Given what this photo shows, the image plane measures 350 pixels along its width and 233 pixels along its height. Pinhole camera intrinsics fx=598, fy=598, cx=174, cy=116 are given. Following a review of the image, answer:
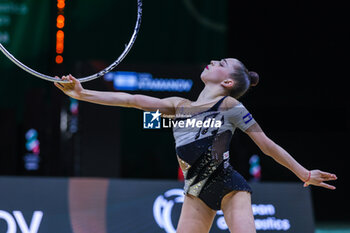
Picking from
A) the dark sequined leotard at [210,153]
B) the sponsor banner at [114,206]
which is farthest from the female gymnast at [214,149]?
the sponsor banner at [114,206]

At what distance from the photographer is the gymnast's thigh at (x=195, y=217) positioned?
343 centimetres

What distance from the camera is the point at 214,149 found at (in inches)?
138

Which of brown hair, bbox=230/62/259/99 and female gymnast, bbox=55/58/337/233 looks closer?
female gymnast, bbox=55/58/337/233

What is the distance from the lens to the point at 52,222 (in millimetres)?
4770

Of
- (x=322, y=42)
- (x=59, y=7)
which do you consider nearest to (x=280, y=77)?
(x=322, y=42)

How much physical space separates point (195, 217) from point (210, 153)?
381 mm

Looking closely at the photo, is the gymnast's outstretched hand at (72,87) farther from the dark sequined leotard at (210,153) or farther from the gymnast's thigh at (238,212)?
the gymnast's thigh at (238,212)

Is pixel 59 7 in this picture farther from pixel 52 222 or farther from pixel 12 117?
pixel 52 222

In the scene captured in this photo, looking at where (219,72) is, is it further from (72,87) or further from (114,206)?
(114,206)

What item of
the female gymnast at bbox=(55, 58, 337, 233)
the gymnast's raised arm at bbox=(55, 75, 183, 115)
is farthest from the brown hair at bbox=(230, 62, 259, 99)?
the gymnast's raised arm at bbox=(55, 75, 183, 115)

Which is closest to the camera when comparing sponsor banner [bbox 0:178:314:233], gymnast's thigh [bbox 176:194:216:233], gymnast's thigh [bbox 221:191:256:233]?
gymnast's thigh [bbox 221:191:256:233]

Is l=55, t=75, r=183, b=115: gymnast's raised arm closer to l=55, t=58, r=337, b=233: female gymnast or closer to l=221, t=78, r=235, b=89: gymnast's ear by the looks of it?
l=55, t=58, r=337, b=233: female gymnast

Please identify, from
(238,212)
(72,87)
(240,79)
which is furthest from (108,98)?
(238,212)

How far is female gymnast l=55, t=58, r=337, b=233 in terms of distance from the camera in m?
3.45
